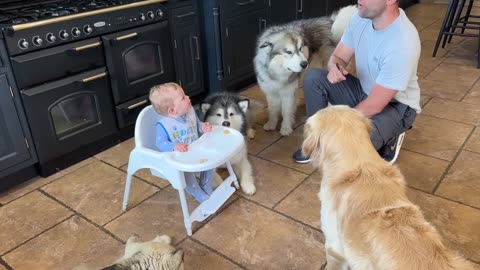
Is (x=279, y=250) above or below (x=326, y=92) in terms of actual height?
below

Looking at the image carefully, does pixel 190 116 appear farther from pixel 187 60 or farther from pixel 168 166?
pixel 187 60

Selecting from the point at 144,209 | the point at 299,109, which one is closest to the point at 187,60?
the point at 299,109

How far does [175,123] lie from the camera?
197 cm

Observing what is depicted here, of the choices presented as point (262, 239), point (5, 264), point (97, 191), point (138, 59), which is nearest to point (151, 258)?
point (262, 239)

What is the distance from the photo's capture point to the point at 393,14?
2057 mm

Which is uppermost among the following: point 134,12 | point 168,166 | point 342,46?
point 134,12

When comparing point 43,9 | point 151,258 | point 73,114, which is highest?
point 43,9

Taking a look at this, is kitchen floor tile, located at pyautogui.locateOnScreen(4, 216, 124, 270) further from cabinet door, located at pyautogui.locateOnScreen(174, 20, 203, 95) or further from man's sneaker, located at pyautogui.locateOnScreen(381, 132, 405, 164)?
man's sneaker, located at pyautogui.locateOnScreen(381, 132, 405, 164)

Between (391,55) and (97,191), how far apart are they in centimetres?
183

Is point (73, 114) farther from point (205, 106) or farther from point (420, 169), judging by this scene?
point (420, 169)

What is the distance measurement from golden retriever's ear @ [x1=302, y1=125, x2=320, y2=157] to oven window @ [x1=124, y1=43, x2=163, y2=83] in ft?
5.61

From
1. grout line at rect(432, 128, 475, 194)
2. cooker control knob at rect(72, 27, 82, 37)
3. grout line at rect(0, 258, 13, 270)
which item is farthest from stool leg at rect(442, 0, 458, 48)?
grout line at rect(0, 258, 13, 270)

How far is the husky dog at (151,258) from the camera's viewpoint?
4.77 feet

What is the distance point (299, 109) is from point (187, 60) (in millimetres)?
1038
